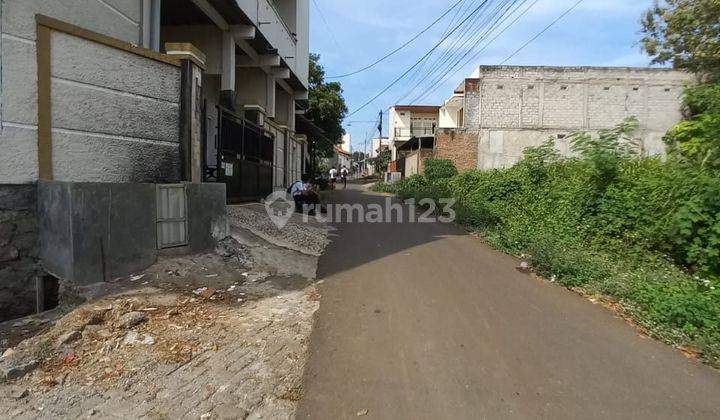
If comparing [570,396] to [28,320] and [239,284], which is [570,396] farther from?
[28,320]

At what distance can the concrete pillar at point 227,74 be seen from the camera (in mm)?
10875

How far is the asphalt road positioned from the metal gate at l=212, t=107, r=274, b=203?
3890mm

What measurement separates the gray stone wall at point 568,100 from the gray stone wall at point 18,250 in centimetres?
2147

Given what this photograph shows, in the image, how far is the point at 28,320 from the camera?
4.73 metres

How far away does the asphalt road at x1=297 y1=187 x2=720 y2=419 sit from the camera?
330 cm

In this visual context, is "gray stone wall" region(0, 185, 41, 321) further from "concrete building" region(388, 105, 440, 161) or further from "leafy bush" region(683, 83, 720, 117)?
"concrete building" region(388, 105, 440, 161)

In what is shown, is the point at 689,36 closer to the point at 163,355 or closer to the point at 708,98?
the point at 708,98

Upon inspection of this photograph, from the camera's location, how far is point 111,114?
5590 millimetres

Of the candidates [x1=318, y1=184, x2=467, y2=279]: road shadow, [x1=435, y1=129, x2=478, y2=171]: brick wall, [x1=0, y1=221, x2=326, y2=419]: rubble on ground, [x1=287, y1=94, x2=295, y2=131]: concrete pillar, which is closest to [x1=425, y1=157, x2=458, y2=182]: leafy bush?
[x1=435, y1=129, x2=478, y2=171]: brick wall

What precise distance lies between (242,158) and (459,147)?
1596 centimetres

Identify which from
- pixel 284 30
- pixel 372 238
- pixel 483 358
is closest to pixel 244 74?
pixel 284 30

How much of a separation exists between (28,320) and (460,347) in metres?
4.28

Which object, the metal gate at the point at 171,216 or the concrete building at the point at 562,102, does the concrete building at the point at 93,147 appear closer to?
the metal gate at the point at 171,216

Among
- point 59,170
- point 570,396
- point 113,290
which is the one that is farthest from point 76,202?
point 570,396
